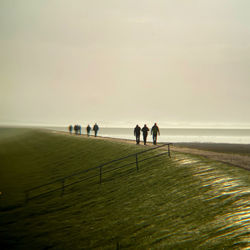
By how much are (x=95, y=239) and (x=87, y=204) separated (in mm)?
6496

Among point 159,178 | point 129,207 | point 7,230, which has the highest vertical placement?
point 159,178

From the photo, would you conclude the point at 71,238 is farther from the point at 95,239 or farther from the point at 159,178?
the point at 159,178

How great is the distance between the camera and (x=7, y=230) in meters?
Answer: 19.5

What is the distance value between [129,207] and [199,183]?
4742mm

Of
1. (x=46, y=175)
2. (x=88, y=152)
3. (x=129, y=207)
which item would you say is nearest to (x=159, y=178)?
(x=129, y=207)

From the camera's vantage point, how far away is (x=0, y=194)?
27.9 meters

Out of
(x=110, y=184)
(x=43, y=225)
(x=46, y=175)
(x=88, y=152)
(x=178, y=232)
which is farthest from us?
(x=88, y=152)

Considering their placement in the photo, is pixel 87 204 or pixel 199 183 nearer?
pixel 199 183

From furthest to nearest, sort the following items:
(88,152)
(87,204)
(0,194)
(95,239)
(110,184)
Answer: (88,152), (0,194), (110,184), (87,204), (95,239)

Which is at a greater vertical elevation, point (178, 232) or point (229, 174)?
point (229, 174)

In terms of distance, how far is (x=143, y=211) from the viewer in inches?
707

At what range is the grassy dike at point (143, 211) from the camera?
13.3 m

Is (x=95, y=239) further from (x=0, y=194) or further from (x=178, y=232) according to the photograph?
(x=0, y=194)

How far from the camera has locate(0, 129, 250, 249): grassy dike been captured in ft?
43.7
